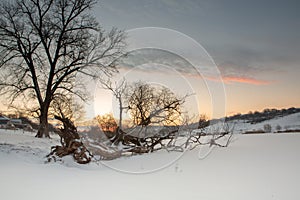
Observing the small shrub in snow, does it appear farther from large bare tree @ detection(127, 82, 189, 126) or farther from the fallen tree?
the fallen tree

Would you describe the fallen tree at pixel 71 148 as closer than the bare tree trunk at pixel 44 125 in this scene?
Yes

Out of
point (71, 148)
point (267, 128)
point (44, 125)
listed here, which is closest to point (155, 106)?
point (71, 148)

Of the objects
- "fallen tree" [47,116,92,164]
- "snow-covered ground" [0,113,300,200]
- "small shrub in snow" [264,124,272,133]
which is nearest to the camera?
"snow-covered ground" [0,113,300,200]

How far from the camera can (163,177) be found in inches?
209

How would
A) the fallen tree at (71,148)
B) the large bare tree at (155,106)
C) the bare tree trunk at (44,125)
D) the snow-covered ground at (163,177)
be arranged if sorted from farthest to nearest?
the bare tree trunk at (44,125) < the large bare tree at (155,106) < the fallen tree at (71,148) < the snow-covered ground at (163,177)

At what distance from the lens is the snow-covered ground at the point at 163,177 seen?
4312 millimetres

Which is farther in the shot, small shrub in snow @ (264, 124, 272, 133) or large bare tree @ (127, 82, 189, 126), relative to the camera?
small shrub in snow @ (264, 124, 272, 133)

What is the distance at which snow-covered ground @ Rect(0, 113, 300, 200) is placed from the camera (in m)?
4.31

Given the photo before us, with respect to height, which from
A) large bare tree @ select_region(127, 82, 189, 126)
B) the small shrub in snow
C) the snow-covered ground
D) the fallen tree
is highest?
large bare tree @ select_region(127, 82, 189, 126)

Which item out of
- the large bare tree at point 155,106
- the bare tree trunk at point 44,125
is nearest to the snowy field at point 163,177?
the large bare tree at point 155,106

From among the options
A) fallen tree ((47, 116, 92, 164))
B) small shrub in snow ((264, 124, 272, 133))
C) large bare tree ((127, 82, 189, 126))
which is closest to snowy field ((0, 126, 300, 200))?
fallen tree ((47, 116, 92, 164))

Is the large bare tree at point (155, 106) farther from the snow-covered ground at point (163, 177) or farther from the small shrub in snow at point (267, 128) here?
the small shrub in snow at point (267, 128)

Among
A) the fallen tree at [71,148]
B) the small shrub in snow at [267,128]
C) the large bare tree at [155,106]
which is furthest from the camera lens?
the small shrub in snow at [267,128]

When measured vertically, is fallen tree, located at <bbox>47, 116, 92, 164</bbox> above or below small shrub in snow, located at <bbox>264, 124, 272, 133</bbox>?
below
